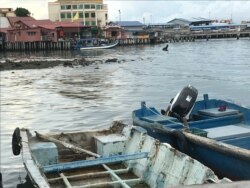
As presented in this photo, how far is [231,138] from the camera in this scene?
995 centimetres

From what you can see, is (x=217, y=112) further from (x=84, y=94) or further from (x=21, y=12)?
(x=21, y=12)

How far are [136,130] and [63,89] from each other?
64.2 feet

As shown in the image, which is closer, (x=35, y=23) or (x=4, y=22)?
(x=35, y=23)

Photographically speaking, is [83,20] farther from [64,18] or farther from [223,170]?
[223,170]

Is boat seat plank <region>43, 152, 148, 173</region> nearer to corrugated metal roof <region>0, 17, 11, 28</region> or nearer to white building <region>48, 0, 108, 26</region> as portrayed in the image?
corrugated metal roof <region>0, 17, 11, 28</region>

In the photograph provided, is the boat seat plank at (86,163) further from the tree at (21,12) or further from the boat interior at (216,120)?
the tree at (21,12)

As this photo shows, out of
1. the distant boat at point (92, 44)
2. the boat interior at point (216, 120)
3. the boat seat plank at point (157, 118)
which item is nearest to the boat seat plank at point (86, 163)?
the boat interior at point (216, 120)

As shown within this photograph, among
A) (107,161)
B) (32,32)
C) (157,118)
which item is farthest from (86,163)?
(32,32)

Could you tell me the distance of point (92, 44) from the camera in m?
85.6

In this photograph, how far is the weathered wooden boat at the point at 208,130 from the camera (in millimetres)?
8453

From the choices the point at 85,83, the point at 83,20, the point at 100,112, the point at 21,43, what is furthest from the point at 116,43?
the point at 100,112

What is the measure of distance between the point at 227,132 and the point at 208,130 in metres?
0.51

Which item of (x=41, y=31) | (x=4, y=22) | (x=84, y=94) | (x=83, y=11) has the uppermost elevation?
(x=83, y=11)

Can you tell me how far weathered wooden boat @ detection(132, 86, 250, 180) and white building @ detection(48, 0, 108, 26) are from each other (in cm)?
10527
